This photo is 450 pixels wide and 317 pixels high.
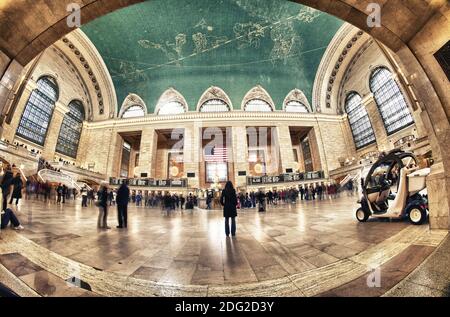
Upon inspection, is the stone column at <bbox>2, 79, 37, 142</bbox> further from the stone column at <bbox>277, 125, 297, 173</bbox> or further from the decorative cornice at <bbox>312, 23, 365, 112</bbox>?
the decorative cornice at <bbox>312, 23, 365, 112</bbox>

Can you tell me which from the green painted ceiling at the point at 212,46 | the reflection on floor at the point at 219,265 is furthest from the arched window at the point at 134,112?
the reflection on floor at the point at 219,265

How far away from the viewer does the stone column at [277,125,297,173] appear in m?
20.1

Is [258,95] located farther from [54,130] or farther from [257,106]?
[54,130]

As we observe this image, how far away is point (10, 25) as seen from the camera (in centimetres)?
244

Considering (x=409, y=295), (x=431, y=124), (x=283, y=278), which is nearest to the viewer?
(x=409, y=295)

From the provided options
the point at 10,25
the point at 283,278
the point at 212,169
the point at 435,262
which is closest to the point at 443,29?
the point at 435,262

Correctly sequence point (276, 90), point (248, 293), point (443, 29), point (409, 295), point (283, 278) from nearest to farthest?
point (409, 295), point (248, 293), point (283, 278), point (443, 29), point (276, 90)

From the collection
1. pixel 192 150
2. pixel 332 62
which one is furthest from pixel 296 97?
pixel 192 150

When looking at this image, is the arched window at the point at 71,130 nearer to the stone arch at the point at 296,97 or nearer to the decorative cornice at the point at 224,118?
the decorative cornice at the point at 224,118

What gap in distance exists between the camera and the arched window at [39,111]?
Answer: 1619 centimetres

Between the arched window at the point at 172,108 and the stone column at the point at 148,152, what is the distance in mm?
2857

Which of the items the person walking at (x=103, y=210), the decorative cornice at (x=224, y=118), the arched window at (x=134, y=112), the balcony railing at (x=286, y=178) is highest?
the arched window at (x=134, y=112)
